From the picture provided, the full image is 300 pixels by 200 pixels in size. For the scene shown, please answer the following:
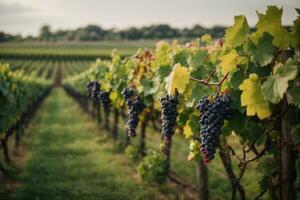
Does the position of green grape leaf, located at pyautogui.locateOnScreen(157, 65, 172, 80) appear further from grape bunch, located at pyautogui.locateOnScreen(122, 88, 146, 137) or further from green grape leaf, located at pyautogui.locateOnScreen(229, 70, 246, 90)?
green grape leaf, located at pyautogui.locateOnScreen(229, 70, 246, 90)

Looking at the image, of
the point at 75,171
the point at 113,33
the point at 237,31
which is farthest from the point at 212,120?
the point at 113,33

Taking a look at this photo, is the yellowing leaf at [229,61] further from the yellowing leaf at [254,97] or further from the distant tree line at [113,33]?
the distant tree line at [113,33]

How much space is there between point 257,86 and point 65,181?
7.38m

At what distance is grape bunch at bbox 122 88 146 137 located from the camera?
6.31 m

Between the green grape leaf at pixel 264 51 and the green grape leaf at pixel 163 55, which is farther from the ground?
the green grape leaf at pixel 264 51

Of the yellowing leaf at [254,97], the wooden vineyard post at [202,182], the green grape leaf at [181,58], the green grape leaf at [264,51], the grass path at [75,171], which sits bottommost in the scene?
the grass path at [75,171]

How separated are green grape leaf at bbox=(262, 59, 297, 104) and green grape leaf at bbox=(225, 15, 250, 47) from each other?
508 mm

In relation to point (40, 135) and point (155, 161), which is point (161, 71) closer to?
point (155, 161)

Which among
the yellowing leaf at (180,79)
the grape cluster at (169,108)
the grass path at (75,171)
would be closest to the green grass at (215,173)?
the grass path at (75,171)

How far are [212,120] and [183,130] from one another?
12.3 feet

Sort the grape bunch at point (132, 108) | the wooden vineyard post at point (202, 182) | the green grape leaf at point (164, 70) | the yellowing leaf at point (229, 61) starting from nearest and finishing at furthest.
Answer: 1. the yellowing leaf at point (229, 61)
2. the green grape leaf at point (164, 70)
3. the grape bunch at point (132, 108)
4. the wooden vineyard post at point (202, 182)

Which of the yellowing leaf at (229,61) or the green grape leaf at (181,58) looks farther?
the green grape leaf at (181,58)

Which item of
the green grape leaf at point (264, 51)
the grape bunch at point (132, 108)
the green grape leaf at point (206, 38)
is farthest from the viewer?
the green grape leaf at point (206, 38)

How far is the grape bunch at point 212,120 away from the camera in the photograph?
3.78 meters
